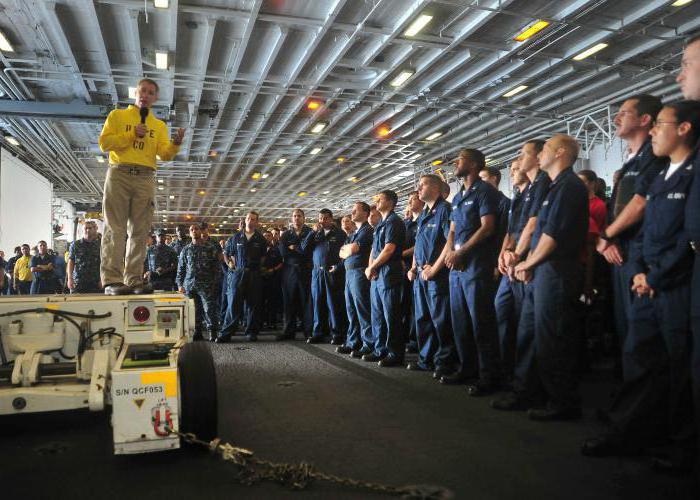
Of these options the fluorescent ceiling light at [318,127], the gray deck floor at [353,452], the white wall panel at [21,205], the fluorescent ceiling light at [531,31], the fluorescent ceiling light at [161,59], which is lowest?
the gray deck floor at [353,452]

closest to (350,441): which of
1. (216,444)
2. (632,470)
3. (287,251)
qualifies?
(216,444)

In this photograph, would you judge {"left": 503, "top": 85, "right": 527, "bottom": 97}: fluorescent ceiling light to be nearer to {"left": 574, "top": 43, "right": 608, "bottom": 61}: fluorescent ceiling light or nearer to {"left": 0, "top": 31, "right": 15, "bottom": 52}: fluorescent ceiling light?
{"left": 574, "top": 43, "right": 608, "bottom": 61}: fluorescent ceiling light

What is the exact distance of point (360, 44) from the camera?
10031 millimetres

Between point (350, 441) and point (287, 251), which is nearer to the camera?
point (350, 441)

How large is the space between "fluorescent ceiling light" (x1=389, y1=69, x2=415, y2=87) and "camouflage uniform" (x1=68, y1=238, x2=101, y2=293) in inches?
275

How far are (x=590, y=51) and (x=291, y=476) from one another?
10.0 metres

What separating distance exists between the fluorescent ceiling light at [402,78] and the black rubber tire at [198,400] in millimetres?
9474

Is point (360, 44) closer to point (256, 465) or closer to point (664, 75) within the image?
point (664, 75)

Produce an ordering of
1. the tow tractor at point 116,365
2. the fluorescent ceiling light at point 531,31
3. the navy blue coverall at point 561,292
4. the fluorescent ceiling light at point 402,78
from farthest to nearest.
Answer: the fluorescent ceiling light at point 402,78, the fluorescent ceiling light at point 531,31, the navy blue coverall at point 561,292, the tow tractor at point 116,365

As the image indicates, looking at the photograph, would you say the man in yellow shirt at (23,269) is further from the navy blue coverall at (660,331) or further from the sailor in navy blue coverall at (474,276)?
the navy blue coverall at (660,331)

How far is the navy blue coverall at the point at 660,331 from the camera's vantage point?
8.09 ft

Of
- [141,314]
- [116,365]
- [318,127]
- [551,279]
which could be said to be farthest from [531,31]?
[116,365]

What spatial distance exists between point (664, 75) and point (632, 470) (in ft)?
34.8

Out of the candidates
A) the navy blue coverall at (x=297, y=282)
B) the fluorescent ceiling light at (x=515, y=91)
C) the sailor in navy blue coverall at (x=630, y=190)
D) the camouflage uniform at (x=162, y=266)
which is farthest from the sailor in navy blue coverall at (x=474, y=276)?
the fluorescent ceiling light at (x=515, y=91)
